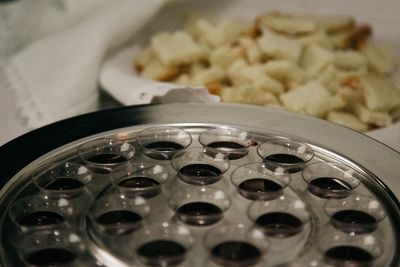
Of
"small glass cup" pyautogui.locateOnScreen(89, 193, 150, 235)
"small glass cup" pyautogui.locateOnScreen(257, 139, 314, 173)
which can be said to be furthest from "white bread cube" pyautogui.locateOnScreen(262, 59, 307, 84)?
"small glass cup" pyautogui.locateOnScreen(89, 193, 150, 235)

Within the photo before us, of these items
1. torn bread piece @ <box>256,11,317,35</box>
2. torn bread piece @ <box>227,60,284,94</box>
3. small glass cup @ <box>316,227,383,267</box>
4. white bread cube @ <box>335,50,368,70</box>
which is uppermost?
torn bread piece @ <box>256,11,317,35</box>

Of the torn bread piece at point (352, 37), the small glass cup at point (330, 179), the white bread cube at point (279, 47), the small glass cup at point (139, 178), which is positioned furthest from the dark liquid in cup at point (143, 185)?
the torn bread piece at point (352, 37)

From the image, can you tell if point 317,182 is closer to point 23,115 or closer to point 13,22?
point 23,115

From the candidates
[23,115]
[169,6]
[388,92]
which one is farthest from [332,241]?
[169,6]

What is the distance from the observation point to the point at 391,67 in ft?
2.48

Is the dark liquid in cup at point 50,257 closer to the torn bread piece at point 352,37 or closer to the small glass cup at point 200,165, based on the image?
the small glass cup at point 200,165

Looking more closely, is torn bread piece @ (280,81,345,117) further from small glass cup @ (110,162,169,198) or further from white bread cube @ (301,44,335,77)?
small glass cup @ (110,162,169,198)

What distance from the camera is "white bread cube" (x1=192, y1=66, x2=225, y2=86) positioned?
70 cm

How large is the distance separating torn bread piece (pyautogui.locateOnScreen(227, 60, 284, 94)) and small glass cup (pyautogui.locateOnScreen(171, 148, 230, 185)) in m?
0.21

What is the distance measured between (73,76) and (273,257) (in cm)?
45

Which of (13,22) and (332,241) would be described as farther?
(13,22)

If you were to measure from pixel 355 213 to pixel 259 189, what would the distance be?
0.21ft

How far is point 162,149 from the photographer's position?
467mm

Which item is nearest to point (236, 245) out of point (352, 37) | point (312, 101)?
point (312, 101)
